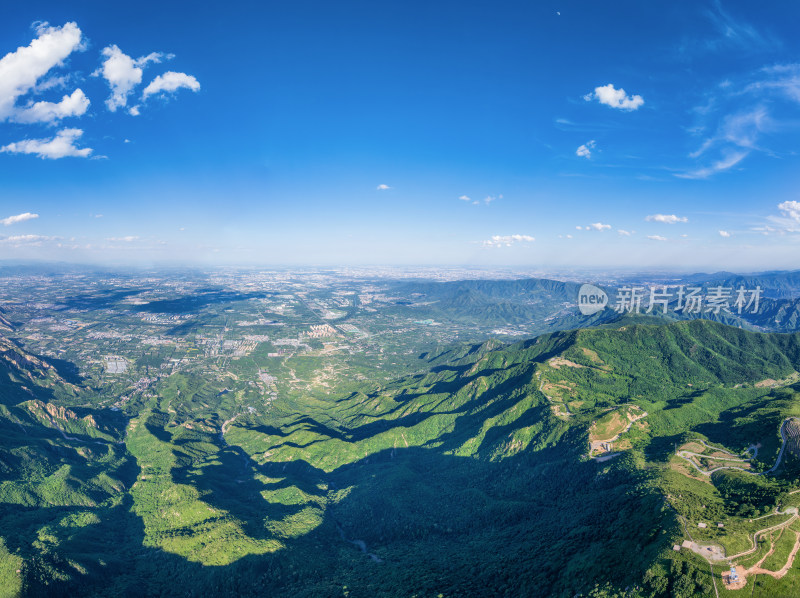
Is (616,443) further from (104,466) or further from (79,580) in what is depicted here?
(104,466)

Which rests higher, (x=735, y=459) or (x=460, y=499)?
(x=735, y=459)

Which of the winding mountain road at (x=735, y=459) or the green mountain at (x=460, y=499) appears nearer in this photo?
the green mountain at (x=460, y=499)

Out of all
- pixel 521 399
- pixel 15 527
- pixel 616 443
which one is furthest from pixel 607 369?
pixel 15 527

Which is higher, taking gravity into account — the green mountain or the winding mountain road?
the winding mountain road

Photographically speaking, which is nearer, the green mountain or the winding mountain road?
the green mountain

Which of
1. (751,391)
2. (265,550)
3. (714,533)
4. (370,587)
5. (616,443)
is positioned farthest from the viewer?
(751,391)

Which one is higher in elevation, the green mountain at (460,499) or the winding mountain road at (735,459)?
the winding mountain road at (735,459)

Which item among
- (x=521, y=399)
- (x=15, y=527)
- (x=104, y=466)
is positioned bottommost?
(x=104, y=466)

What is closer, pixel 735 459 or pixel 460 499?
pixel 735 459
